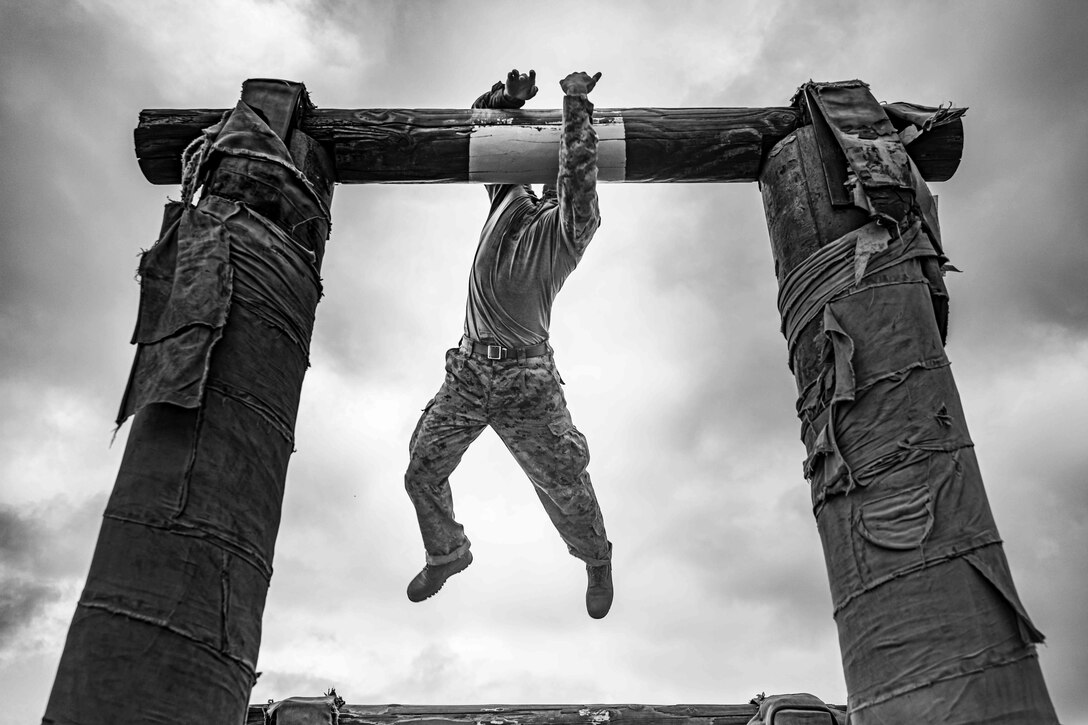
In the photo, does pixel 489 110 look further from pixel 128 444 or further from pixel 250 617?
pixel 250 617

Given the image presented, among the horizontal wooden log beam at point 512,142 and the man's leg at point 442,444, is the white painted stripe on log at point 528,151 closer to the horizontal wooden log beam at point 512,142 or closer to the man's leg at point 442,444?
the horizontal wooden log beam at point 512,142

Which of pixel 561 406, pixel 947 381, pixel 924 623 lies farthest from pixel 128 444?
pixel 947 381

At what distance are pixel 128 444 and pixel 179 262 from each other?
95 centimetres

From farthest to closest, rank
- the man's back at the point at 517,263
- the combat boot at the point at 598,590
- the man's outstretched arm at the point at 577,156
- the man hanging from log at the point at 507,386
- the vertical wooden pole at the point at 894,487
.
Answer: the combat boot at the point at 598,590 → the man hanging from log at the point at 507,386 → the man's back at the point at 517,263 → the man's outstretched arm at the point at 577,156 → the vertical wooden pole at the point at 894,487

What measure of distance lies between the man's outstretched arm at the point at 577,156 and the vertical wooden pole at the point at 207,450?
54.2 inches

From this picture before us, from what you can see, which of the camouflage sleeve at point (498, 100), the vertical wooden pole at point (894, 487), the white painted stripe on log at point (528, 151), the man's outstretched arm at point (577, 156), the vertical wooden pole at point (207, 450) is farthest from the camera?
the camouflage sleeve at point (498, 100)

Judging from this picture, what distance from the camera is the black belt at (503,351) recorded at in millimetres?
6021

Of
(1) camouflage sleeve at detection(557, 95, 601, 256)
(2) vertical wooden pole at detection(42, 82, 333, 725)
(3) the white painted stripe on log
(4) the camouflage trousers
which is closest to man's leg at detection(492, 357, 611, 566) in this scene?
(4) the camouflage trousers

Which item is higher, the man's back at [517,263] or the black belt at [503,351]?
the man's back at [517,263]

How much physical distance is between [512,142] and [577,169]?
568 millimetres

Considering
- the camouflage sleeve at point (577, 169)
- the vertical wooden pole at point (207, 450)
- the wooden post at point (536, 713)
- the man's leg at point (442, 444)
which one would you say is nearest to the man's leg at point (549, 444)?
the man's leg at point (442, 444)

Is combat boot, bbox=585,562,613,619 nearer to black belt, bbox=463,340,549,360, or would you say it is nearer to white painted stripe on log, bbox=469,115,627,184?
black belt, bbox=463,340,549,360

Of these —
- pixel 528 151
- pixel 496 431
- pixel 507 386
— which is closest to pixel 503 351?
pixel 507 386

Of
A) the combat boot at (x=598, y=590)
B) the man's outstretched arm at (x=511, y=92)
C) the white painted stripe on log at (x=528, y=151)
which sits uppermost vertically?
the man's outstretched arm at (x=511, y=92)
